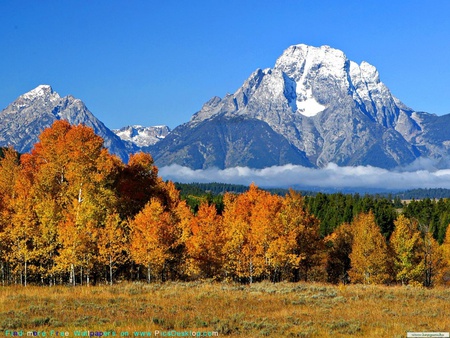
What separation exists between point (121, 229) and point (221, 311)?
2584 centimetres

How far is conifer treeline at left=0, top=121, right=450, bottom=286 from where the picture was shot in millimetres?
47375

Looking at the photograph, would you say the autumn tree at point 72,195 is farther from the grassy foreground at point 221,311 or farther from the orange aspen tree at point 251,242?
the orange aspen tree at point 251,242

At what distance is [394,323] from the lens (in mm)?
27172

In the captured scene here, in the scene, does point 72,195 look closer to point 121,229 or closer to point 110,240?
point 110,240

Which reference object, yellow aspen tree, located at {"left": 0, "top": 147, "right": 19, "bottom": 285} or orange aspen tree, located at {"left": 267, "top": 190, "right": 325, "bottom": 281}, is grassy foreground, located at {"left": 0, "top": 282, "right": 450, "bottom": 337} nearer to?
yellow aspen tree, located at {"left": 0, "top": 147, "right": 19, "bottom": 285}

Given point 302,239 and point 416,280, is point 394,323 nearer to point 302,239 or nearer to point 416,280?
point 302,239

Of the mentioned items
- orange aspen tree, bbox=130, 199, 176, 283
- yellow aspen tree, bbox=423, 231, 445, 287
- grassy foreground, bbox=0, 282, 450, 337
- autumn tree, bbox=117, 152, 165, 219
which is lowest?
yellow aspen tree, bbox=423, 231, 445, 287

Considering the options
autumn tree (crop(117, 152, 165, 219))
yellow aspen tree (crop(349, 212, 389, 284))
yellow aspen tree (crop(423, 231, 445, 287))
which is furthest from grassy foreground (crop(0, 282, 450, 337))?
yellow aspen tree (crop(423, 231, 445, 287))

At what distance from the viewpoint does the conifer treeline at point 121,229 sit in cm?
4738

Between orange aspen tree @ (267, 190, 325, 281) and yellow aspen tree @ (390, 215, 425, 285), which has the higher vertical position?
orange aspen tree @ (267, 190, 325, 281)

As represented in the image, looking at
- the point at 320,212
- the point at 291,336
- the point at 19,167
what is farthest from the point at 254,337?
the point at 320,212

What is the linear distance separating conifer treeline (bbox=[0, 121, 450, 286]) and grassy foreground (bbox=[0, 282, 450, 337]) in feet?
28.5

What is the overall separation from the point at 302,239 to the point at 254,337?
42366 millimetres

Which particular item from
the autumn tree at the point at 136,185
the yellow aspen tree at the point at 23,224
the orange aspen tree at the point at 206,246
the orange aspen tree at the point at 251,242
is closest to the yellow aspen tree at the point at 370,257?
the orange aspen tree at the point at 251,242
